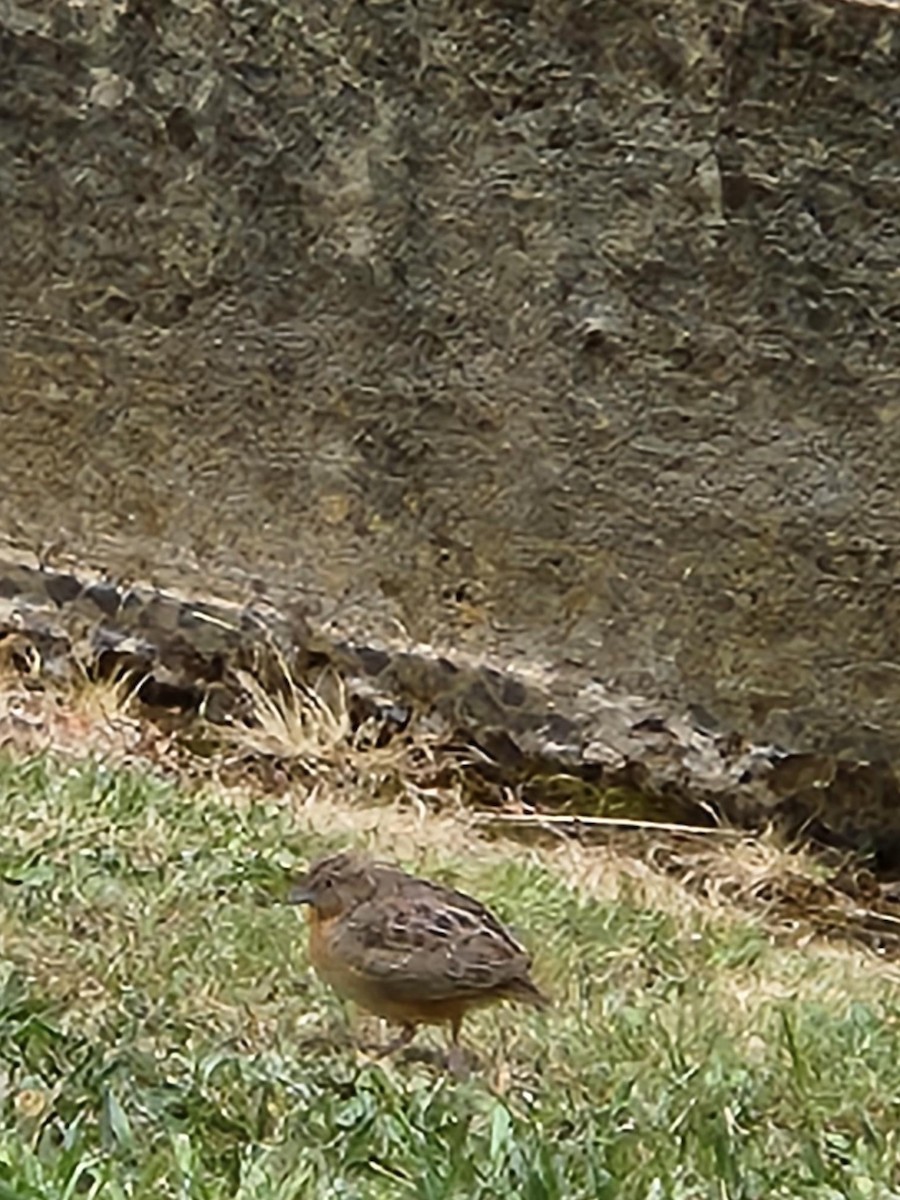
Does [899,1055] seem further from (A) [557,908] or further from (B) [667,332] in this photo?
(B) [667,332]

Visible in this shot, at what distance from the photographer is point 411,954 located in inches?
173

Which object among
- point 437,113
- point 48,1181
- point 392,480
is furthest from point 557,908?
point 48,1181

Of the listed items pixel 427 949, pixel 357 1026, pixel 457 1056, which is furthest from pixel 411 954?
pixel 357 1026

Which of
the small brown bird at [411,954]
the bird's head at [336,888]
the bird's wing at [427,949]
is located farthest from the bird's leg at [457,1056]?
the bird's head at [336,888]

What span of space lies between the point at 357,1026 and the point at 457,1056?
0.89 feet

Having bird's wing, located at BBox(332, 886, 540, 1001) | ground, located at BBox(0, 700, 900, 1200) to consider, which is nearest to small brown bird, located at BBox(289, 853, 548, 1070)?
bird's wing, located at BBox(332, 886, 540, 1001)

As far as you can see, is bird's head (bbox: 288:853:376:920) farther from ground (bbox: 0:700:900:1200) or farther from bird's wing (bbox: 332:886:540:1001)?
ground (bbox: 0:700:900:1200)

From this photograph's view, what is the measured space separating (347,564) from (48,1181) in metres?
3.90

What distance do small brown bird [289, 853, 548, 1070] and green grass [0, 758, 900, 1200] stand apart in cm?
11

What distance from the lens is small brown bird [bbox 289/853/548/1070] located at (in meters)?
4.36

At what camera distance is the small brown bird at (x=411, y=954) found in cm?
436

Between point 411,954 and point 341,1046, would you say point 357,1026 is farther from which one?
Answer: point 411,954

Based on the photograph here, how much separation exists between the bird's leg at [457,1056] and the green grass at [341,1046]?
0.10ft

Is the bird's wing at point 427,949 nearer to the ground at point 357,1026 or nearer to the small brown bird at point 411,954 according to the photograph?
the small brown bird at point 411,954
